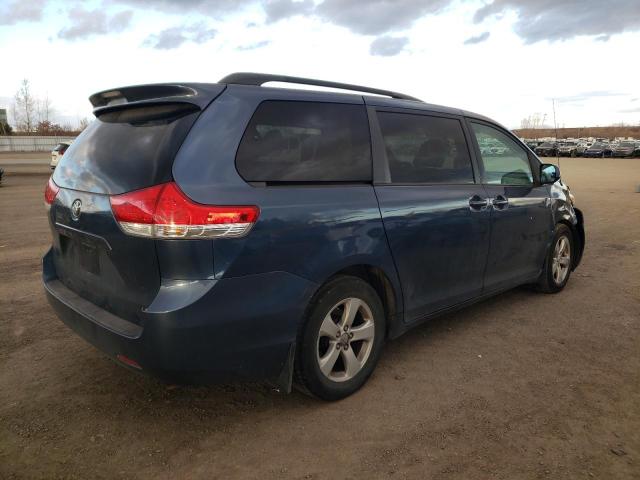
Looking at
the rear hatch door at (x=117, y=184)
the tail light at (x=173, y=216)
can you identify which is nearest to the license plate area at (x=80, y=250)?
the rear hatch door at (x=117, y=184)

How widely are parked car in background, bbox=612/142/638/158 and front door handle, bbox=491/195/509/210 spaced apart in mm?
53684

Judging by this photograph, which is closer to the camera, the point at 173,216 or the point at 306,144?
the point at 173,216

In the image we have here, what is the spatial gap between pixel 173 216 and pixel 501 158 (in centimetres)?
314

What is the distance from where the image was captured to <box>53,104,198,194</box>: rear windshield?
2.44 meters

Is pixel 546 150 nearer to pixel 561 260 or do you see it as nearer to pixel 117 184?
pixel 561 260

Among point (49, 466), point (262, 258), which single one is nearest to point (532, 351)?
point (262, 258)

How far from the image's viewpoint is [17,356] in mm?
3586

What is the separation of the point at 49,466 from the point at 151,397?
718mm

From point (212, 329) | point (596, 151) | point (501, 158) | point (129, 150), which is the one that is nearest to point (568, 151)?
point (596, 151)

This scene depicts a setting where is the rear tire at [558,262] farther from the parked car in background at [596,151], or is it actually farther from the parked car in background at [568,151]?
the parked car in background at [568,151]

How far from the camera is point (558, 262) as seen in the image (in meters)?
5.15

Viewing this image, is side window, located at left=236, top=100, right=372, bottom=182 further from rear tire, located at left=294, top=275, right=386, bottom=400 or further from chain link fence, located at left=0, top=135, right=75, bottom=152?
chain link fence, located at left=0, top=135, right=75, bottom=152

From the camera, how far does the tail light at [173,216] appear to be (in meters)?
2.33

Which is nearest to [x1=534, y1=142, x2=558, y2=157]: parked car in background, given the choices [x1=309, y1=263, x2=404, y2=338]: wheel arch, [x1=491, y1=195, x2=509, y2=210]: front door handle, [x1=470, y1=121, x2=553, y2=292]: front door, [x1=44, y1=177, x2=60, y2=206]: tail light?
[x1=470, y1=121, x2=553, y2=292]: front door
